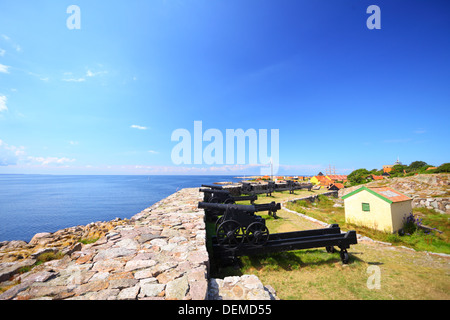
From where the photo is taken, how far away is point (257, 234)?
4.55 metres

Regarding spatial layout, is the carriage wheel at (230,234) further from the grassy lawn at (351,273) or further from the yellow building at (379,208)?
the yellow building at (379,208)

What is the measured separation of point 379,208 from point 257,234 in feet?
22.2

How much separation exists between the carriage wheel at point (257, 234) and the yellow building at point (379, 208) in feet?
20.8

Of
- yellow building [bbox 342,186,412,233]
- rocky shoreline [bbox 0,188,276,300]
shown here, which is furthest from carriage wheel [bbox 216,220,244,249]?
yellow building [bbox 342,186,412,233]

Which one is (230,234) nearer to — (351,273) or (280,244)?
(280,244)

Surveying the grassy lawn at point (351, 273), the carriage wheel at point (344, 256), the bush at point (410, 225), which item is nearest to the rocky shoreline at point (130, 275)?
the grassy lawn at point (351, 273)

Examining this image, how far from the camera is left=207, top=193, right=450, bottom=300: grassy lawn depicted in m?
3.53

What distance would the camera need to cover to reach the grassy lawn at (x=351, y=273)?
11.6ft

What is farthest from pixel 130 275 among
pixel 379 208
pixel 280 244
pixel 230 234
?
pixel 379 208

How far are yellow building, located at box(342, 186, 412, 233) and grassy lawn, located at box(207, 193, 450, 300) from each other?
1.90 m

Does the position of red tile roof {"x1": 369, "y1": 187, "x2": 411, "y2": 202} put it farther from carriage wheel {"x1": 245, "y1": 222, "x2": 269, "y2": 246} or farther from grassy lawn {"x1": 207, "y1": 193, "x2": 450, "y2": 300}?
carriage wheel {"x1": 245, "y1": 222, "x2": 269, "y2": 246}

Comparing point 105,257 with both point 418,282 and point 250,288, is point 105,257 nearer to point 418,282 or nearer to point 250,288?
point 250,288

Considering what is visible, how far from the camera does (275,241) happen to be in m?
4.72
